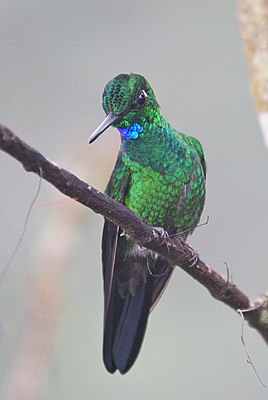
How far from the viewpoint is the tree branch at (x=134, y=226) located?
78.3 inches

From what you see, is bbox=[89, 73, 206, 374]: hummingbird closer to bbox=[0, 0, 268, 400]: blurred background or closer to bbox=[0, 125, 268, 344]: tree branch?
bbox=[0, 125, 268, 344]: tree branch

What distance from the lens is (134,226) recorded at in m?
2.44

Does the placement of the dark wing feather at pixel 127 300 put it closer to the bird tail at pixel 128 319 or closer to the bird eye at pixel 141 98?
→ the bird tail at pixel 128 319

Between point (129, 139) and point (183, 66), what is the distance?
2981 mm

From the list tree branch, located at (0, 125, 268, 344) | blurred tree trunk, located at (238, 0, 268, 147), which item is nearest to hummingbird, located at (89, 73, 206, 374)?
tree branch, located at (0, 125, 268, 344)

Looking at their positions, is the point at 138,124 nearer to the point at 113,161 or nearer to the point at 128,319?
the point at 128,319

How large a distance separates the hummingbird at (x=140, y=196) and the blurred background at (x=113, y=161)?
0.64 metres

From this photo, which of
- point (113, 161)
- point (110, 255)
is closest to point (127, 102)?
point (110, 255)

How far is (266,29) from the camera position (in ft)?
10.9

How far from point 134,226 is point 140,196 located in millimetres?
726

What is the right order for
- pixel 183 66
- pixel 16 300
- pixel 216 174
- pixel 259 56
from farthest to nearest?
pixel 183 66
pixel 216 174
pixel 259 56
pixel 16 300

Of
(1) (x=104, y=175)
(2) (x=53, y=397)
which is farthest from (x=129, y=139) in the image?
(1) (x=104, y=175)

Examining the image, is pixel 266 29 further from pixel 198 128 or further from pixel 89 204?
pixel 198 128

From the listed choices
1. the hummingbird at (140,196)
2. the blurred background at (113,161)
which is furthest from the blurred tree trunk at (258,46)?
the blurred background at (113,161)
